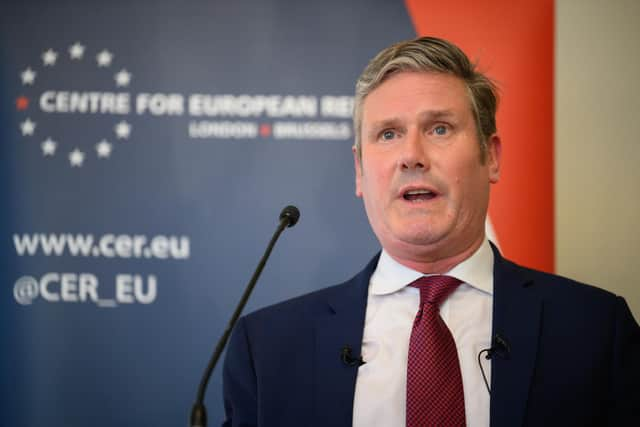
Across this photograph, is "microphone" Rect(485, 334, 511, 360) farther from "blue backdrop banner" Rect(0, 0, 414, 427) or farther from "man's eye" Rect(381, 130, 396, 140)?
"blue backdrop banner" Rect(0, 0, 414, 427)

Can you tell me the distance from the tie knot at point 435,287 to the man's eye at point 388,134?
1.30 ft

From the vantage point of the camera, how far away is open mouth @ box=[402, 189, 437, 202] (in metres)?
1.60

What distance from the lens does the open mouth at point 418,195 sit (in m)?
1.60

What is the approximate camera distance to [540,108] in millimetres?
2477

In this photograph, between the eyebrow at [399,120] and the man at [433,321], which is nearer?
the man at [433,321]

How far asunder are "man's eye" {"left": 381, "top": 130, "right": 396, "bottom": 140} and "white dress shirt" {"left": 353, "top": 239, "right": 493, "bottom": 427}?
33 cm

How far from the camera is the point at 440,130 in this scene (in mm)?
1660

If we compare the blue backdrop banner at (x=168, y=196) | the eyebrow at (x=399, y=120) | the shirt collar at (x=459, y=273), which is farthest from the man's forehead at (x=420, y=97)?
the blue backdrop banner at (x=168, y=196)

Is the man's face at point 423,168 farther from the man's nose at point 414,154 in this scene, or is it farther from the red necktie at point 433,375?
the red necktie at point 433,375

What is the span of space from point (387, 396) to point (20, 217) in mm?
1864

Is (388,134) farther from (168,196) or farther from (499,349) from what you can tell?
(168,196)

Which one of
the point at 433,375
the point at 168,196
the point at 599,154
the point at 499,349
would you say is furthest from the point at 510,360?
the point at 168,196

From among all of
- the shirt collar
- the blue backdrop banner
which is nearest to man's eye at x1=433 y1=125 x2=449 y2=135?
the shirt collar

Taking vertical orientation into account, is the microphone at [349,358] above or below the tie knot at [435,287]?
below
